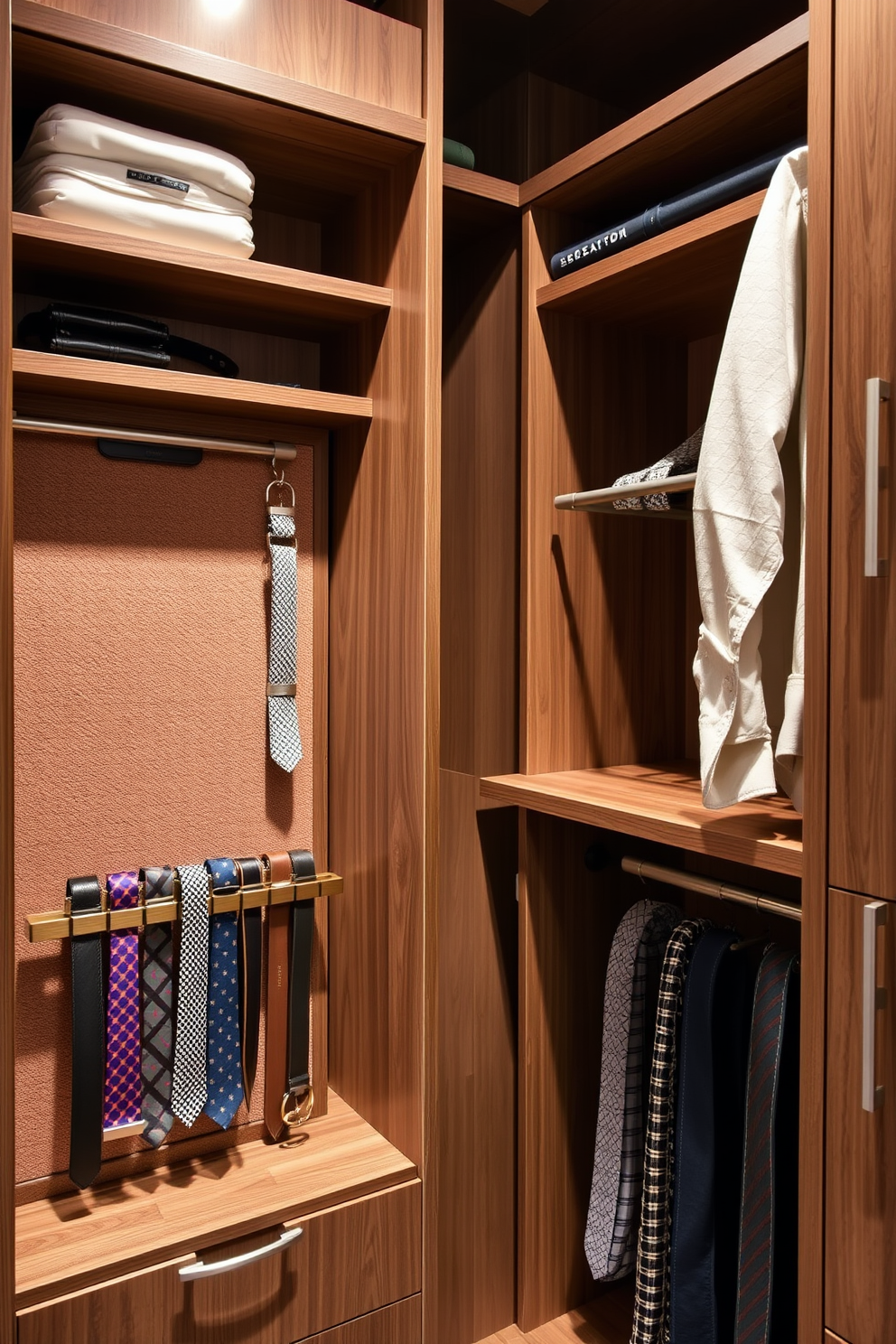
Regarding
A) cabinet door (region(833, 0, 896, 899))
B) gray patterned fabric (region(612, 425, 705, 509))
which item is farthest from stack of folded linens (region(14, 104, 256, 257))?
cabinet door (region(833, 0, 896, 899))

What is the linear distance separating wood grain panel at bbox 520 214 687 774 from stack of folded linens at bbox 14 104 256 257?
21.9 inches

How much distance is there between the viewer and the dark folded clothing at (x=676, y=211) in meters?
1.25

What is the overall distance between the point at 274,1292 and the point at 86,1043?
1.36 ft

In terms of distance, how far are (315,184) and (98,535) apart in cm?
65

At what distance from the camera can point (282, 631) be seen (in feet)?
4.94

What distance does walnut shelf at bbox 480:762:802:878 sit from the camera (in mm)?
1160

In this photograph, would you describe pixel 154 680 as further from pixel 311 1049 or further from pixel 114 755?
pixel 311 1049

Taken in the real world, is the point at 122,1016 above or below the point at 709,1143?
above

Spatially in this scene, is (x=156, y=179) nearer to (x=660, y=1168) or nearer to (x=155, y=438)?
(x=155, y=438)

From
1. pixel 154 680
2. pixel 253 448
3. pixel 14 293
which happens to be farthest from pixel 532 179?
pixel 154 680

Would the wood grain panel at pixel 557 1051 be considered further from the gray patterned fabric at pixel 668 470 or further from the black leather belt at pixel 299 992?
the gray patterned fabric at pixel 668 470

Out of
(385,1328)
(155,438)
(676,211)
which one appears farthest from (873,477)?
(385,1328)

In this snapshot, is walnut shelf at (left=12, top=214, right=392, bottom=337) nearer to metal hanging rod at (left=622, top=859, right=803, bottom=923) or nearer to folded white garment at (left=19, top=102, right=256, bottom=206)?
folded white garment at (left=19, top=102, right=256, bottom=206)

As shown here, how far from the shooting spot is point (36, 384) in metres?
1.27
